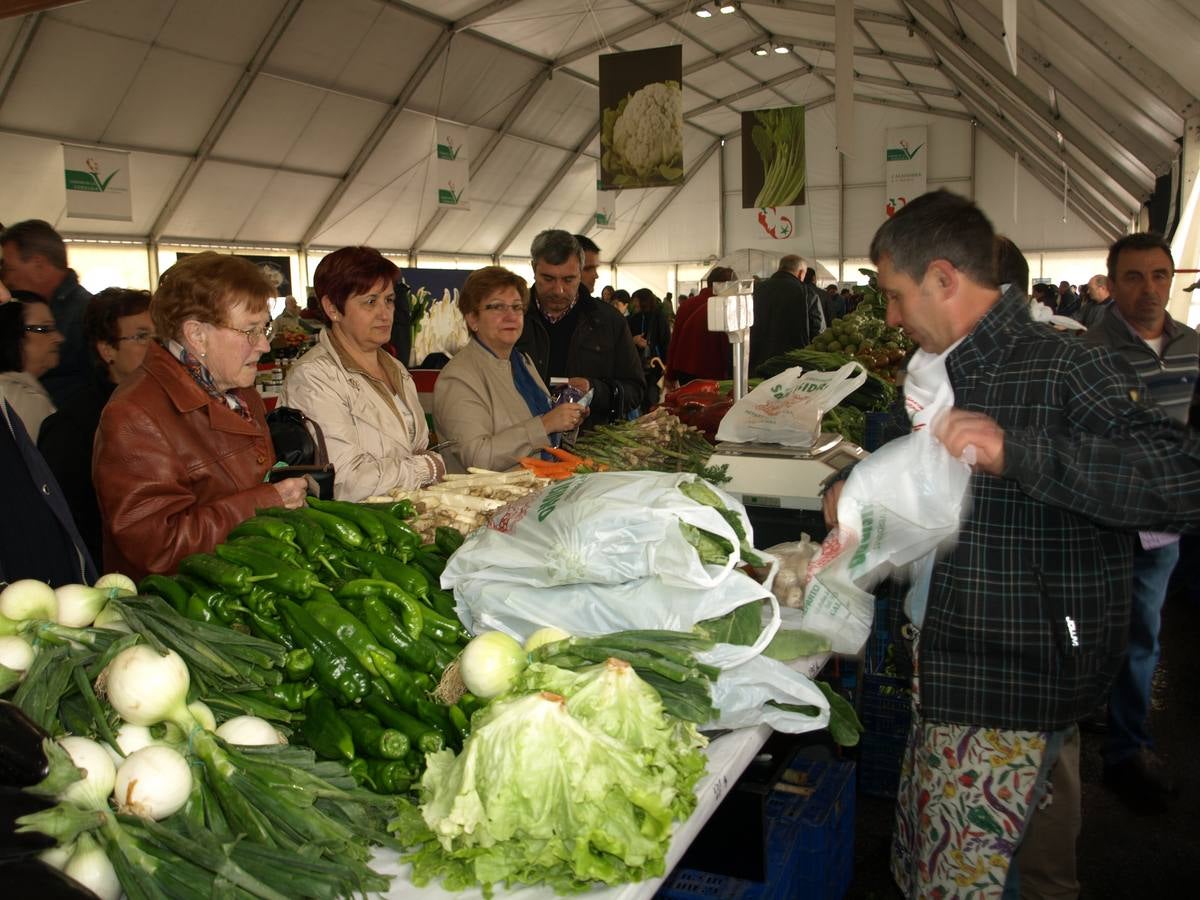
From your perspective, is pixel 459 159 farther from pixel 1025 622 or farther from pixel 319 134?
pixel 1025 622

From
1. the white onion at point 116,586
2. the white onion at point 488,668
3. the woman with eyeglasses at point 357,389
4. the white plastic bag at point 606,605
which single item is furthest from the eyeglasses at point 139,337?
the white onion at point 488,668

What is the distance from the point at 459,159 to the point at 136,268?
593 cm

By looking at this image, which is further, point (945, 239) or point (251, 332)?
point (251, 332)

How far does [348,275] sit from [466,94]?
17.4 m

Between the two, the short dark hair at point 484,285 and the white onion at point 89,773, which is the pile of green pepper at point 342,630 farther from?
the short dark hair at point 484,285

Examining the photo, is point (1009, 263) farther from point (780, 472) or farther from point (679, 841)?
point (679, 841)

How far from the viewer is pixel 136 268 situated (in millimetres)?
16453

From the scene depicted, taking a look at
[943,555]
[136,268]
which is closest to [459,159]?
[136,268]

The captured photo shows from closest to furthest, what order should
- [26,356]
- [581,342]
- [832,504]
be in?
1. [832,504]
2. [26,356]
3. [581,342]

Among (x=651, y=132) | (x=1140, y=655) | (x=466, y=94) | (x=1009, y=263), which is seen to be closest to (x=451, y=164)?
(x=466, y=94)

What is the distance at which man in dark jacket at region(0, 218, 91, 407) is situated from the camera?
4.51 meters

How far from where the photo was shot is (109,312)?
12.3 feet

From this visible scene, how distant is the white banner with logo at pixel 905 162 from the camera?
22766 millimetres

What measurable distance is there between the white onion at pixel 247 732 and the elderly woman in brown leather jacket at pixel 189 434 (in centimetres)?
93
